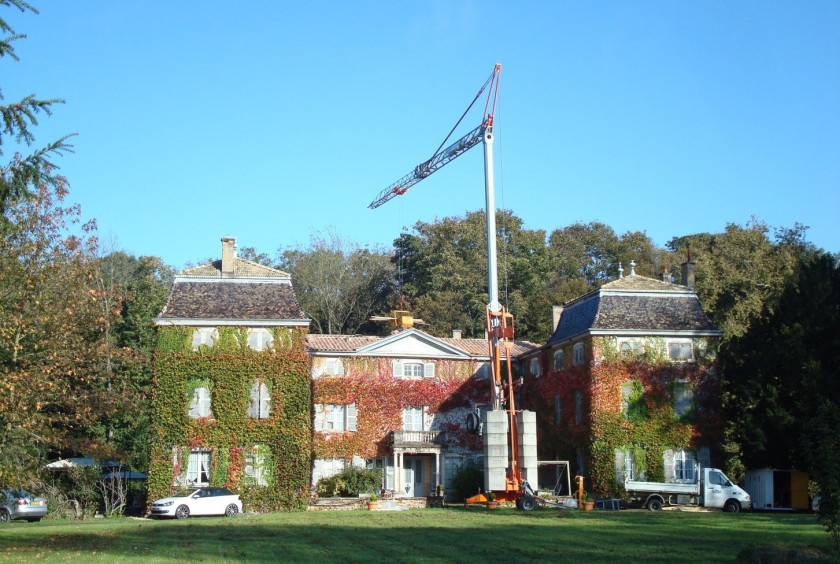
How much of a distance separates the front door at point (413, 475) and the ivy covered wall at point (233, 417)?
8635 mm

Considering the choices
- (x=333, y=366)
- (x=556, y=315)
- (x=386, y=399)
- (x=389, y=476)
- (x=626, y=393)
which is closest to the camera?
(x=626, y=393)

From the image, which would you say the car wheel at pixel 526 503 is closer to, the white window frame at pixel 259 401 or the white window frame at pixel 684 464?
the white window frame at pixel 684 464

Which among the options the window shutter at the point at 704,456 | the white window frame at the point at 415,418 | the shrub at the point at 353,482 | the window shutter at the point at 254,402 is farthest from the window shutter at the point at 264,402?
the window shutter at the point at 704,456

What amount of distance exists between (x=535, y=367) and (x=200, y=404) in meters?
20.0

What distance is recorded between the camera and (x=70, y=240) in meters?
42.2

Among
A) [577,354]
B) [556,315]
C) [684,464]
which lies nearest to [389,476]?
[577,354]

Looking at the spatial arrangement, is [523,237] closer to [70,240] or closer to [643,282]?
[643,282]

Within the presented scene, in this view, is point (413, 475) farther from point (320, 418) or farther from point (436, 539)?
point (436, 539)

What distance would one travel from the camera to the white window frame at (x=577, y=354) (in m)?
49.4

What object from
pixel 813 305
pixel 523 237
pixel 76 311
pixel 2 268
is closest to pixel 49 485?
pixel 76 311

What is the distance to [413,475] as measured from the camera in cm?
5359

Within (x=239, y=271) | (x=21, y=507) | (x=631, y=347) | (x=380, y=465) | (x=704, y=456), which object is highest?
(x=239, y=271)

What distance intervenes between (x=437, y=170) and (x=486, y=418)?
121ft

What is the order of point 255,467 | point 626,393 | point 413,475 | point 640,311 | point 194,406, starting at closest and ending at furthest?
point 255,467, point 194,406, point 626,393, point 640,311, point 413,475
